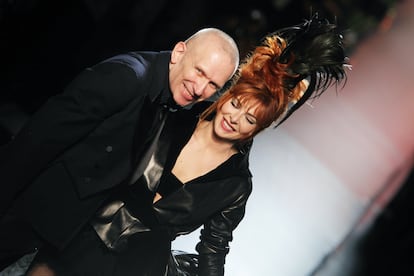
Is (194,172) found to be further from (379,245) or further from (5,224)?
(379,245)

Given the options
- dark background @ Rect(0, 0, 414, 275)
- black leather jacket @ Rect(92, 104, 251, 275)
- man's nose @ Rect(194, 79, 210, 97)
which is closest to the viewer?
man's nose @ Rect(194, 79, 210, 97)

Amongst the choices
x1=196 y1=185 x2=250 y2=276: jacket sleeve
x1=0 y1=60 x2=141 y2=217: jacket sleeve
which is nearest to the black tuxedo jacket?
x1=0 y1=60 x2=141 y2=217: jacket sleeve

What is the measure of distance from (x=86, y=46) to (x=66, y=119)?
65.1 inches

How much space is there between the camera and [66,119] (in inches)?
51.7

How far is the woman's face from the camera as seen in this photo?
1.46 metres

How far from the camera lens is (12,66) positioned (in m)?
2.72

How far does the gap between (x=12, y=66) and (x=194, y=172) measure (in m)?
1.77

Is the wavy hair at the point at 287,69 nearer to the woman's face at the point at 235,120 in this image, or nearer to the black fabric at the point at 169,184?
the woman's face at the point at 235,120

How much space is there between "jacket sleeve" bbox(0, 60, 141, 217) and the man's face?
173 millimetres

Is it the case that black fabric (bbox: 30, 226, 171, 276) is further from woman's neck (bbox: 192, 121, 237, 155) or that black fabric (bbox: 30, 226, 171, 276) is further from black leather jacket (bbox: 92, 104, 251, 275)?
woman's neck (bbox: 192, 121, 237, 155)

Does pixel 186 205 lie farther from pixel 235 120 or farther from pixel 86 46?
pixel 86 46

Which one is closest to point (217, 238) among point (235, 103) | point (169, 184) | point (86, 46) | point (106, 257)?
point (169, 184)

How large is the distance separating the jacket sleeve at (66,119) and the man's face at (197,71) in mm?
173

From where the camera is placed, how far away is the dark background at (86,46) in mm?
2650
